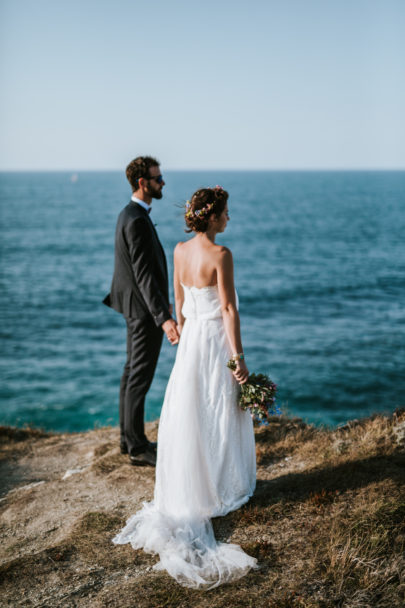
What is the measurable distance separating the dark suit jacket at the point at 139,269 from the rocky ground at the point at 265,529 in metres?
1.94

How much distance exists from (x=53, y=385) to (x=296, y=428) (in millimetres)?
16041

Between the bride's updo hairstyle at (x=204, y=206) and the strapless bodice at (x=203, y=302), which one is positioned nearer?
the bride's updo hairstyle at (x=204, y=206)

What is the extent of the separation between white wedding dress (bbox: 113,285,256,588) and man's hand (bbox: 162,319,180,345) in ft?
1.36

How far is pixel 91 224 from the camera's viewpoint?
3036 inches

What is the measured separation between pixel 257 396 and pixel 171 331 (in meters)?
1.24

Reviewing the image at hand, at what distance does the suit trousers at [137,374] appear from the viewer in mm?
6148

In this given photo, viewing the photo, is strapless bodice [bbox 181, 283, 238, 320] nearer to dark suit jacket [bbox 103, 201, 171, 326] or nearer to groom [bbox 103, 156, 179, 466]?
groom [bbox 103, 156, 179, 466]

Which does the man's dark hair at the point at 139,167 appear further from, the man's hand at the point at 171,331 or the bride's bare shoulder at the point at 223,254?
the bride's bare shoulder at the point at 223,254

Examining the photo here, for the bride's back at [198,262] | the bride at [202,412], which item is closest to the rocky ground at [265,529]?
the bride at [202,412]

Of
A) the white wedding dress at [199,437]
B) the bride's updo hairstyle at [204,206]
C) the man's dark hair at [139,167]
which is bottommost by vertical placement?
the white wedding dress at [199,437]

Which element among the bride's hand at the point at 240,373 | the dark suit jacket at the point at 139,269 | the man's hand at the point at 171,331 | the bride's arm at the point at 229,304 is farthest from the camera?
the dark suit jacket at the point at 139,269

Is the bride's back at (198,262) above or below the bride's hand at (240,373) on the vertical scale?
above

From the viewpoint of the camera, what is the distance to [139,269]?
233 inches

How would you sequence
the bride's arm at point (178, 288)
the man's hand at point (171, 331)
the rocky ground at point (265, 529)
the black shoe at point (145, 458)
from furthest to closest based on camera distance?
the black shoe at point (145, 458) < the man's hand at point (171, 331) < the bride's arm at point (178, 288) < the rocky ground at point (265, 529)
